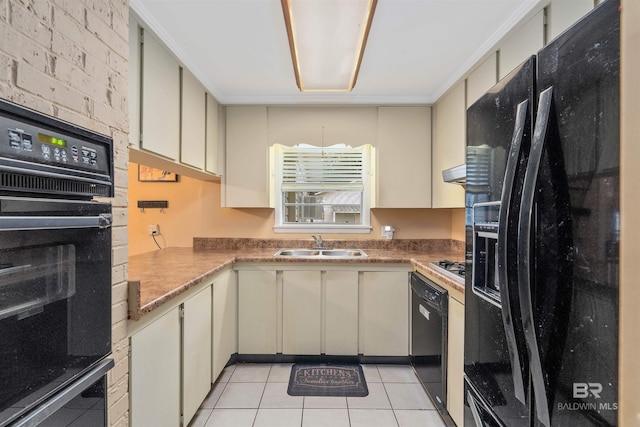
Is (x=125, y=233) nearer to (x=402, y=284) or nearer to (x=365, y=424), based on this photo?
(x=365, y=424)

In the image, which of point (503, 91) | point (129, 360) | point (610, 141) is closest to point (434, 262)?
point (503, 91)

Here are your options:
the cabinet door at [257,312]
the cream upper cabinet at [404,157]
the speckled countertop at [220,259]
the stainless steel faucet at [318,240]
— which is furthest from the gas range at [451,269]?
the cabinet door at [257,312]

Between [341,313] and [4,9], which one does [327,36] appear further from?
[341,313]

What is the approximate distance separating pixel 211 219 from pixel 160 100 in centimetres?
149

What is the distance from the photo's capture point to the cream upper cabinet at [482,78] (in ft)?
5.96

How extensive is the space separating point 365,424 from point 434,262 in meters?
1.16

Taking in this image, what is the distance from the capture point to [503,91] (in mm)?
953

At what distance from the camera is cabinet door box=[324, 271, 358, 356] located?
7.94ft

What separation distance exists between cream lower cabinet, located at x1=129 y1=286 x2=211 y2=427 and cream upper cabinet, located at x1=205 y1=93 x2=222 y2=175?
111 centimetres

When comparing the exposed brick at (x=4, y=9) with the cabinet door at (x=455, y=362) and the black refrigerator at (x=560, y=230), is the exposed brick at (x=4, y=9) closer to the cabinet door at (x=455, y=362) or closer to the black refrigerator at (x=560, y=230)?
the black refrigerator at (x=560, y=230)

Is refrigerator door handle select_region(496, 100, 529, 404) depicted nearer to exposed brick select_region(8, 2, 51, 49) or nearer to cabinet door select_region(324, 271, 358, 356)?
exposed brick select_region(8, 2, 51, 49)

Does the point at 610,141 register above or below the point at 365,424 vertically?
above

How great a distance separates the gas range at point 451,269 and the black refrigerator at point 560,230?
0.72m

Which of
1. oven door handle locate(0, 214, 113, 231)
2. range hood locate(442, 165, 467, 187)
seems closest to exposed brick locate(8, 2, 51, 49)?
oven door handle locate(0, 214, 113, 231)
